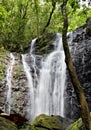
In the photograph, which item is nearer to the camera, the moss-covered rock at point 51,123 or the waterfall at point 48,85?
the moss-covered rock at point 51,123

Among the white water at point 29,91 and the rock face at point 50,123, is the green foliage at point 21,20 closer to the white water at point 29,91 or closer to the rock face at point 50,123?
the white water at point 29,91

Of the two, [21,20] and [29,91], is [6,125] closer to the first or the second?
[29,91]

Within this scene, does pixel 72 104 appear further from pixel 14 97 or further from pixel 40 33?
pixel 40 33

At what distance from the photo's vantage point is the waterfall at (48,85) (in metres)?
14.7

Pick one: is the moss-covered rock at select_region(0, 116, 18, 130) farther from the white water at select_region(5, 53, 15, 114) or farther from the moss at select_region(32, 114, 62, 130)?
the white water at select_region(5, 53, 15, 114)

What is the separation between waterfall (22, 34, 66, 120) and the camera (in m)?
14.7

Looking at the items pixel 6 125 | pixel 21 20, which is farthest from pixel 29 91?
pixel 6 125

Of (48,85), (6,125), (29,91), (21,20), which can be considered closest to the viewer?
(6,125)

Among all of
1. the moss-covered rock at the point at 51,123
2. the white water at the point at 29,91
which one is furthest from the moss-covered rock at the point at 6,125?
the white water at the point at 29,91

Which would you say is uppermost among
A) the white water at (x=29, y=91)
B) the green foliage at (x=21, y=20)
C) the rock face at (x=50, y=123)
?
the green foliage at (x=21, y=20)

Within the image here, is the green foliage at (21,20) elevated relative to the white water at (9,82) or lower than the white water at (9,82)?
elevated

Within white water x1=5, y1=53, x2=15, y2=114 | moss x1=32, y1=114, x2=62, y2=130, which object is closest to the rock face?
moss x1=32, y1=114, x2=62, y2=130

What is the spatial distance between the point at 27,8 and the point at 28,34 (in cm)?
216

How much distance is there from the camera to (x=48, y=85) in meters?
15.6
